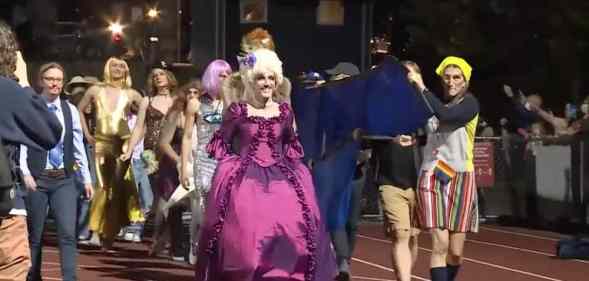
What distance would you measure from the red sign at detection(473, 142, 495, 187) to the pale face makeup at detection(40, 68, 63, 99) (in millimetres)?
10288

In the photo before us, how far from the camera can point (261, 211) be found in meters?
8.73

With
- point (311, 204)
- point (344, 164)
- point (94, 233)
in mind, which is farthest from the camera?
point (94, 233)

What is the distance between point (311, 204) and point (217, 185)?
0.59 m

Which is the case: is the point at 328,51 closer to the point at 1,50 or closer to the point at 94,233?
the point at 94,233

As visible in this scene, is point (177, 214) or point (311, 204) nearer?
point (311, 204)

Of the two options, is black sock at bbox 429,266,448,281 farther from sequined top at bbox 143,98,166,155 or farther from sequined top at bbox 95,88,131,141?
sequined top at bbox 95,88,131,141

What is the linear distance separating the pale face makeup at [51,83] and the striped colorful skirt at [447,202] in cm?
274

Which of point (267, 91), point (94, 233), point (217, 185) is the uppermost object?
point (267, 91)

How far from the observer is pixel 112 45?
2094cm

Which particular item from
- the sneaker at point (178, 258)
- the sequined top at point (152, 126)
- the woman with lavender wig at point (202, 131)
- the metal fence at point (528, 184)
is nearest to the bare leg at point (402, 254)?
the woman with lavender wig at point (202, 131)

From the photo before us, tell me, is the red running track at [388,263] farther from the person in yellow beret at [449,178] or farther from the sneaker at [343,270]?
the person in yellow beret at [449,178]

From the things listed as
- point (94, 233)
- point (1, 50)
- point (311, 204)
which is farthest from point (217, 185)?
point (94, 233)

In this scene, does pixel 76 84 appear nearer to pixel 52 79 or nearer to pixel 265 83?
pixel 52 79

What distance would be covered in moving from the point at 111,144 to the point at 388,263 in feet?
10.6
